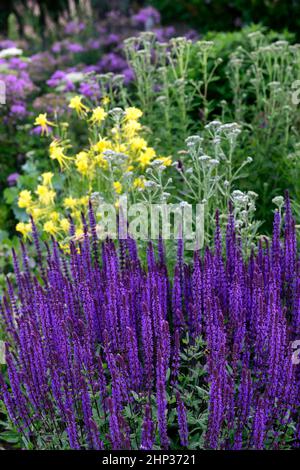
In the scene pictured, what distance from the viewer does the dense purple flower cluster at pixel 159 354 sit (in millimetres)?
2156

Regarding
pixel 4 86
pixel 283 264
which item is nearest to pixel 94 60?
pixel 4 86

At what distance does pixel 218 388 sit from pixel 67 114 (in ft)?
12.7

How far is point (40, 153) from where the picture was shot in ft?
17.9

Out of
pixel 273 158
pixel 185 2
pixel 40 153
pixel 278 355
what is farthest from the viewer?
pixel 185 2

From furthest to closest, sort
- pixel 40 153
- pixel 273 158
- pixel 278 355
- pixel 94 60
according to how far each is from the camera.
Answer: pixel 94 60 < pixel 40 153 < pixel 273 158 < pixel 278 355

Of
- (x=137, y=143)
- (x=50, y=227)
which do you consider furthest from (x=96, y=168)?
(x=50, y=227)

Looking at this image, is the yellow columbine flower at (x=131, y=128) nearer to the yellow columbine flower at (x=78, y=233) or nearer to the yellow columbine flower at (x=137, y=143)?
the yellow columbine flower at (x=137, y=143)

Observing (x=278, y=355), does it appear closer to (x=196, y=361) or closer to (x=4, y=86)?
(x=196, y=361)

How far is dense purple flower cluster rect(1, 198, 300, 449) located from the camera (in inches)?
84.9

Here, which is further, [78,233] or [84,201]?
[84,201]

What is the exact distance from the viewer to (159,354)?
2.12m

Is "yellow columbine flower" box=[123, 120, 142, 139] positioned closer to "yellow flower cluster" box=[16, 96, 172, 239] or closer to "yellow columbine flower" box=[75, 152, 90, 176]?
"yellow flower cluster" box=[16, 96, 172, 239]

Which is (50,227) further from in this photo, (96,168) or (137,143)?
(137,143)

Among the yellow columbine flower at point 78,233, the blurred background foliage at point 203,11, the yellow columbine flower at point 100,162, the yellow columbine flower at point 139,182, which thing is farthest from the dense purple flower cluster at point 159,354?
the blurred background foliage at point 203,11
